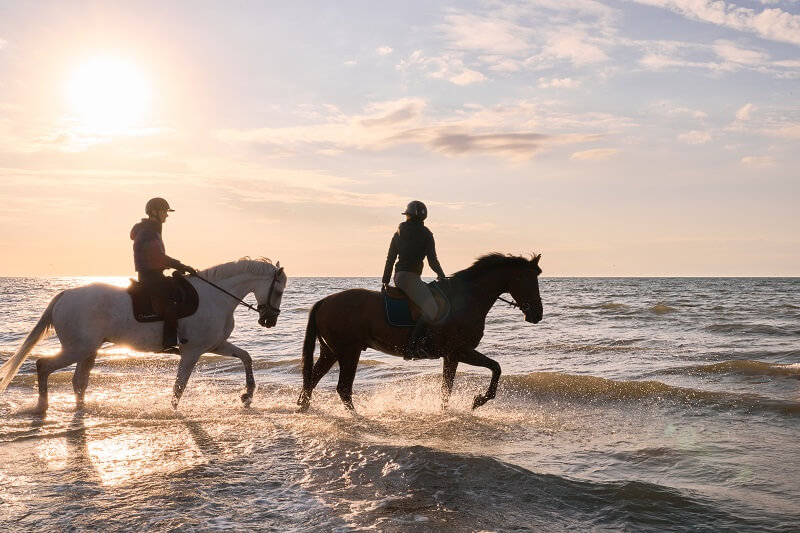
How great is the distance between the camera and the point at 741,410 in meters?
10.3

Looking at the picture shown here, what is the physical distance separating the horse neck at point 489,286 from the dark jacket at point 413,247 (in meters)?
0.90

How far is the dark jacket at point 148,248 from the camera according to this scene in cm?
951

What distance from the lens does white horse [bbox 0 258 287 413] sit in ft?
31.7

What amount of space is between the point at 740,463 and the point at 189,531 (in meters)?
5.91

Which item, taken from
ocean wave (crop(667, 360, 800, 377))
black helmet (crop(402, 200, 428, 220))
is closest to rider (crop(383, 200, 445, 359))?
black helmet (crop(402, 200, 428, 220))

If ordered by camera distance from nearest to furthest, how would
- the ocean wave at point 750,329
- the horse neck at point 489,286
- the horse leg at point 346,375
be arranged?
the horse leg at point 346,375
the horse neck at point 489,286
the ocean wave at point 750,329

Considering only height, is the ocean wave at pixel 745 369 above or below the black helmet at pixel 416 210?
below

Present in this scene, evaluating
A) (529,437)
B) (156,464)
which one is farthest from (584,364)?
(156,464)

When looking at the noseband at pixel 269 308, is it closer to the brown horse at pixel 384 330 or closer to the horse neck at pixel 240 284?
the horse neck at pixel 240 284

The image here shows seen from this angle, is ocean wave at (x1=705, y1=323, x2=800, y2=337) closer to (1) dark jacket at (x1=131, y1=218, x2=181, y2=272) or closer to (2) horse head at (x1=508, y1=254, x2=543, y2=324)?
(2) horse head at (x1=508, y1=254, x2=543, y2=324)

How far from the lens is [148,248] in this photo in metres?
9.50

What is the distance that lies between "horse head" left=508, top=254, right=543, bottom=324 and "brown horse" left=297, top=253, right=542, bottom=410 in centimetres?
2

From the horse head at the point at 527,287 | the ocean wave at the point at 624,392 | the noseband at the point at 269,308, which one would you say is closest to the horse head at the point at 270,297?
the noseband at the point at 269,308

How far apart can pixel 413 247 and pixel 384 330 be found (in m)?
1.34
